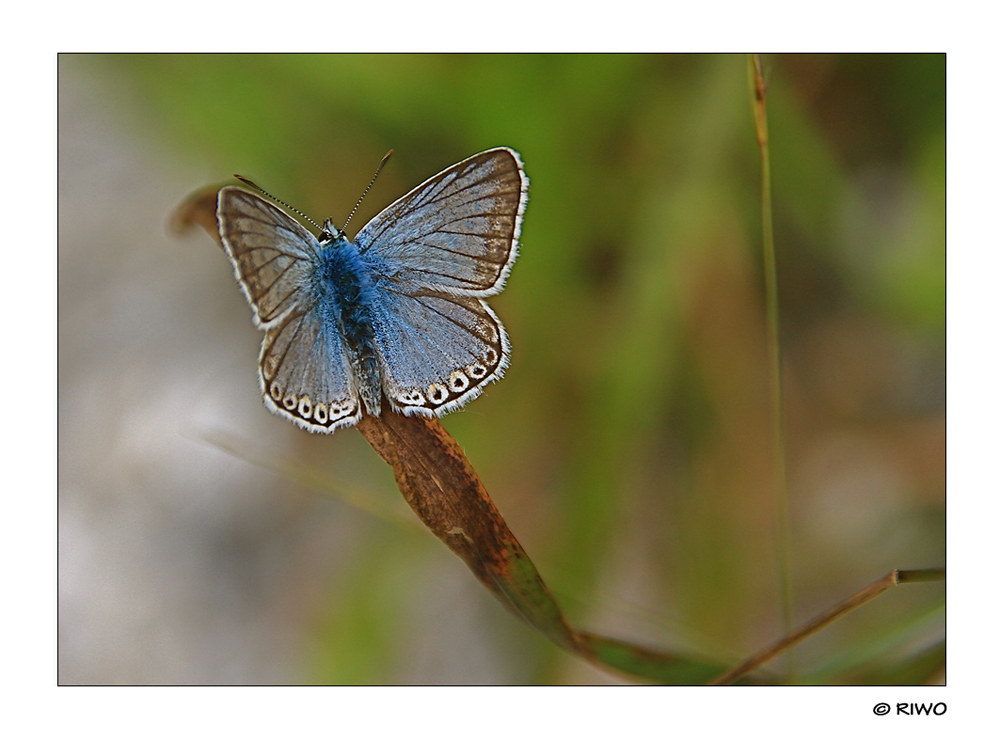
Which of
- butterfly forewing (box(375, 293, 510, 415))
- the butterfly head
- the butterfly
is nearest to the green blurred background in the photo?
the butterfly head

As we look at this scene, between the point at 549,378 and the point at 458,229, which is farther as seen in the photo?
the point at 549,378

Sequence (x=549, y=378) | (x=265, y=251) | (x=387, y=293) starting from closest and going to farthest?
(x=265, y=251), (x=387, y=293), (x=549, y=378)

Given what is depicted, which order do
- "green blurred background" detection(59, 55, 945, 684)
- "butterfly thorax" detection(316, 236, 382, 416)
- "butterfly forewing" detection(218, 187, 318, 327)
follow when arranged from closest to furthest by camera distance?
"butterfly forewing" detection(218, 187, 318, 327) < "butterfly thorax" detection(316, 236, 382, 416) < "green blurred background" detection(59, 55, 945, 684)

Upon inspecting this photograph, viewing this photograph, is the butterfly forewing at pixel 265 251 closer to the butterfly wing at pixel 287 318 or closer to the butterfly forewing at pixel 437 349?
the butterfly wing at pixel 287 318

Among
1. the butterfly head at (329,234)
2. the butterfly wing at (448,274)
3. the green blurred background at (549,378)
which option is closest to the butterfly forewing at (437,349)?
the butterfly wing at (448,274)

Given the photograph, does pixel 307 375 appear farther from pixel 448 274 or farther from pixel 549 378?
pixel 549 378

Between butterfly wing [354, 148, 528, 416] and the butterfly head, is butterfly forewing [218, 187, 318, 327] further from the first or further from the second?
butterfly wing [354, 148, 528, 416]

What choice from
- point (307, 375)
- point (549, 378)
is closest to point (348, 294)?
point (307, 375)

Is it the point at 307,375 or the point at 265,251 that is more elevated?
the point at 265,251
